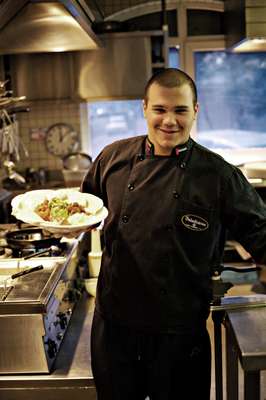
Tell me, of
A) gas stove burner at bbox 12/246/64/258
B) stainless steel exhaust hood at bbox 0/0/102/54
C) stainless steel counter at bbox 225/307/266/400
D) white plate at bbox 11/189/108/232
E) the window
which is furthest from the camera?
the window

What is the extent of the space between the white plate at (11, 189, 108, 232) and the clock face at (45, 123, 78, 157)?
298 centimetres

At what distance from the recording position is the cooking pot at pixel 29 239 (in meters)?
2.23

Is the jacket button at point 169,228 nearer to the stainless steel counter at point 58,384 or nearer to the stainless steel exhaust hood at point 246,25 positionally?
the stainless steel counter at point 58,384

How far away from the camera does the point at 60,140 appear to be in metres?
4.85

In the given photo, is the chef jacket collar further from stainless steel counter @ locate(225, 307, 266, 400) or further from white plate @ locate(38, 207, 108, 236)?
stainless steel counter @ locate(225, 307, 266, 400)

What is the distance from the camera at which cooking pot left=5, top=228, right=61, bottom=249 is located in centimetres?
223

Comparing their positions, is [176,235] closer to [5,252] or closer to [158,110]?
[158,110]

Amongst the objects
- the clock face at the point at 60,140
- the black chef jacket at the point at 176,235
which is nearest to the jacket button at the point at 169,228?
the black chef jacket at the point at 176,235

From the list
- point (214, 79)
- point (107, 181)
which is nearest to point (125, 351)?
point (107, 181)

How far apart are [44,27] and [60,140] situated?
6.69 ft

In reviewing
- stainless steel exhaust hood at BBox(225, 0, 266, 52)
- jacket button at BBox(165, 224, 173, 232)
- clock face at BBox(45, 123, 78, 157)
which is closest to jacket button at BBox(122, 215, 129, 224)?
jacket button at BBox(165, 224, 173, 232)

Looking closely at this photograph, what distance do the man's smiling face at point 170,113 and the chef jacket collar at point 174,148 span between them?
0.06 feet

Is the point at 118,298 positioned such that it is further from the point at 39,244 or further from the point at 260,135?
the point at 260,135

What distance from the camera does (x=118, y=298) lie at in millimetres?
1627
